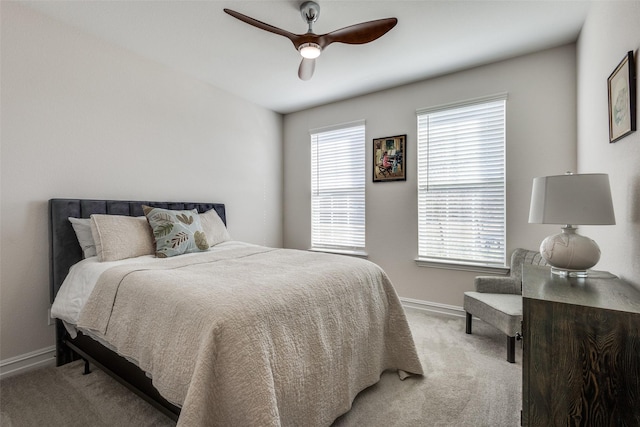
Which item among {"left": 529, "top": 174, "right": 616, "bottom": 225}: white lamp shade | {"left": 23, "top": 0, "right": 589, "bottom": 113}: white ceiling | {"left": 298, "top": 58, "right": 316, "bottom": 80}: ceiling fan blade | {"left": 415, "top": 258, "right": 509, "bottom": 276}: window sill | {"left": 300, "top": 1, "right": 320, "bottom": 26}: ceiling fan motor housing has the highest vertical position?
{"left": 23, "top": 0, "right": 589, "bottom": 113}: white ceiling

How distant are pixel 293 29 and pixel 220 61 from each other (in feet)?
3.09

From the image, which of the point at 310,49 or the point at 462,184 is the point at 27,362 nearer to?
the point at 310,49

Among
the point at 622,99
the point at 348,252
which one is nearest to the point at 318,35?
the point at 622,99

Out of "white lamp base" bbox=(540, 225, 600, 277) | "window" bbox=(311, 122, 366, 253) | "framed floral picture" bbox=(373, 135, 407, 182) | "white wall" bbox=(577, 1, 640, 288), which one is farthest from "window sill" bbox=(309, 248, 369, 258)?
"white lamp base" bbox=(540, 225, 600, 277)

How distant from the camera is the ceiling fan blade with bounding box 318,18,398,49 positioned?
195 centimetres

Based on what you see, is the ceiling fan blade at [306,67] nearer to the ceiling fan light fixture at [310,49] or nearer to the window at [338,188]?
the ceiling fan light fixture at [310,49]

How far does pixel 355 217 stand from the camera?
4.01m

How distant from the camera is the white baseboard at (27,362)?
2.15 metres

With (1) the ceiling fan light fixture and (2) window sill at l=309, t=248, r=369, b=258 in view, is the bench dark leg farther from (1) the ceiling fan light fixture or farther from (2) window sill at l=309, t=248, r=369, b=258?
(1) the ceiling fan light fixture

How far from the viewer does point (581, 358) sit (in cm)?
113

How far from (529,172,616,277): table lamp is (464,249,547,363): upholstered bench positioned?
80 centimetres

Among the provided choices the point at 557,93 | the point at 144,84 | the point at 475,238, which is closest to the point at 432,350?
the point at 475,238

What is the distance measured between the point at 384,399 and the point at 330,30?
271 cm

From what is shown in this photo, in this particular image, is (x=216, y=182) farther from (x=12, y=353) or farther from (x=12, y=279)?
(x=12, y=353)
